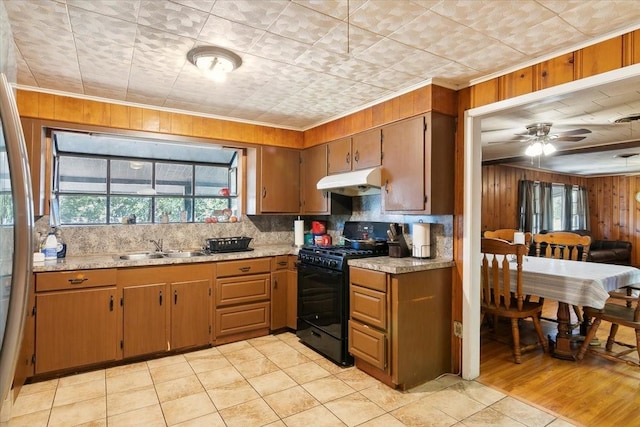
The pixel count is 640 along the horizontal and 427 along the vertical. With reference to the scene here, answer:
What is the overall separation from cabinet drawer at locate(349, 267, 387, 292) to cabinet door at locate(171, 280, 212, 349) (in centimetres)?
140

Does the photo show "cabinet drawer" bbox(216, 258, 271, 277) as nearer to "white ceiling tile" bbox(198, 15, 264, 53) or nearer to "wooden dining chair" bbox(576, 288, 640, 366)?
"white ceiling tile" bbox(198, 15, 264, 53)

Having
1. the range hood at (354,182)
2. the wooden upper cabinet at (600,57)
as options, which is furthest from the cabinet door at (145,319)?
the wooden upper cabinet at (600,57)

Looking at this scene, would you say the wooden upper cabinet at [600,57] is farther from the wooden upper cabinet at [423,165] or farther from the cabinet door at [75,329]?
the cabinet door at [75,329]

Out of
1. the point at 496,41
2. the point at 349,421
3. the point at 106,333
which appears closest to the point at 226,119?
the point at 106,333

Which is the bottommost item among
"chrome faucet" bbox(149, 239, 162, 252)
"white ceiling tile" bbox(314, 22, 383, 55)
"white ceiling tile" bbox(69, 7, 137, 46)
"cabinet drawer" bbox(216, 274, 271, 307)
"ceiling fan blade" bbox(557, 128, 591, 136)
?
"cabinet drawer" bbox(216, 274, 271, 307)

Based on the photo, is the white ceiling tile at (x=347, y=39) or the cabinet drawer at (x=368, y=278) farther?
the cabinet drawer at (x=368, y=278)

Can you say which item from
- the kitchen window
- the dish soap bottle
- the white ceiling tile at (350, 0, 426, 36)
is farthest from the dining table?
the dish soap bottle

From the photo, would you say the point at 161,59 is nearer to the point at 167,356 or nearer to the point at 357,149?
the point at 357,149

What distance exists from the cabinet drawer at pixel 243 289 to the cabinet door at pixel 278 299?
59 mm

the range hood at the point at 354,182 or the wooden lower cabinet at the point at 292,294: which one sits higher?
the range hood at the point at 354,182

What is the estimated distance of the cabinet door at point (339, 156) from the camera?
3.53 meters

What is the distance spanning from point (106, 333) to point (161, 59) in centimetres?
216

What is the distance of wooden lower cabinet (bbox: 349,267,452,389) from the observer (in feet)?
8.43

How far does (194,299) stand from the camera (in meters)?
3.28
